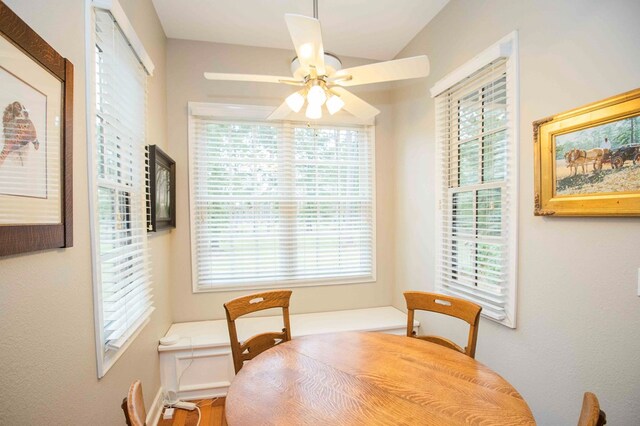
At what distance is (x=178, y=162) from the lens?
2527mm

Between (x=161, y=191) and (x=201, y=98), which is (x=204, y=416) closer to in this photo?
(x=161, y=191)

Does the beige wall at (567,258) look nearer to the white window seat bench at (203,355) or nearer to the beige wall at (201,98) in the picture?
the white window seat bench at (203,355)

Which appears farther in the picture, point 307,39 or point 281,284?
point 281,284

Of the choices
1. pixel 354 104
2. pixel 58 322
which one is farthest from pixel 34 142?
pixel 354 104

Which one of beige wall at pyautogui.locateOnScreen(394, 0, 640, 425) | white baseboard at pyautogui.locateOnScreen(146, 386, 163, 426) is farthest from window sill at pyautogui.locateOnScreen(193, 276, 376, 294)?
beige wall at pyautogui.locateOnScreen(394, 0, 640, 425)

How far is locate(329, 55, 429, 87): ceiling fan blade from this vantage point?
4.55ft

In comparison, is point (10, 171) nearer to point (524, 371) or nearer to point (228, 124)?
point (228, 124)

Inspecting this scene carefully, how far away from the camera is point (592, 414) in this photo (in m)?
0.64

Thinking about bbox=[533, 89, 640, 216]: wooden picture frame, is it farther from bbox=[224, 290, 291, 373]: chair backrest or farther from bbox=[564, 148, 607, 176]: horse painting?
bbox=[224, 290, 291, 373]: chair backrest

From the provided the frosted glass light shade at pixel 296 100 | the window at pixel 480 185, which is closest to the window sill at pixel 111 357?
the frosted glass light shade at pixel 296 100

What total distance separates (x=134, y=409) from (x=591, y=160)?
6.20 feet

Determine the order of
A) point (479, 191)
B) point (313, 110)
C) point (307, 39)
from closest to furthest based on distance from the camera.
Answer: point (307, 39) → point (313, 110) → point (479, 191)

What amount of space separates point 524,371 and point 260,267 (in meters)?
2.09

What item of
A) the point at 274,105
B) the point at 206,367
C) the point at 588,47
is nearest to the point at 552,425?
the point at 588,47
